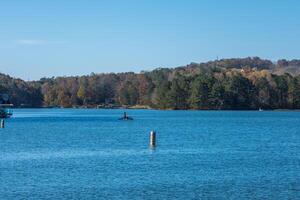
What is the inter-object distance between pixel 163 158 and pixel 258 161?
7.45m

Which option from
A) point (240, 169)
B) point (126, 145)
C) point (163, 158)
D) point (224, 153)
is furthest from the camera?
point (126, 145)

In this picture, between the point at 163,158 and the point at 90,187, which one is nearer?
the point at 90,187

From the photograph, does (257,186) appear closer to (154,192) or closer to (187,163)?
(154,192)

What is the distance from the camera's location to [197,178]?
40.2 m

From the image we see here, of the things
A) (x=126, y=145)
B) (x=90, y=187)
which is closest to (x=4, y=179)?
(x=90, y=187)

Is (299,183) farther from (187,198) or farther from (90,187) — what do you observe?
(90,187)

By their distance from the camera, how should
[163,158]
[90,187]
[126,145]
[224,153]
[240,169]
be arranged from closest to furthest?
[90,187], [240,169], [163,158], [224,153], [126,145]

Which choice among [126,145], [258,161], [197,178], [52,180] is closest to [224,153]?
[258,161]

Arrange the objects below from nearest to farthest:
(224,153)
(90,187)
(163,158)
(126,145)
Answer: (90,187) → (163,158) → (224,153) → (126,145)

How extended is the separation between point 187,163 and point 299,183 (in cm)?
1268

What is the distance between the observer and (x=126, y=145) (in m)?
68.4

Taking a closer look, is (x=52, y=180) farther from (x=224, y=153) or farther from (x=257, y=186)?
(x=224, y=153)

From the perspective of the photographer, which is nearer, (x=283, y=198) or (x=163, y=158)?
(x=283, y=198)

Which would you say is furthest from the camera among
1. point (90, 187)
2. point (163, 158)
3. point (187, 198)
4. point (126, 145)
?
point (126, 145)
